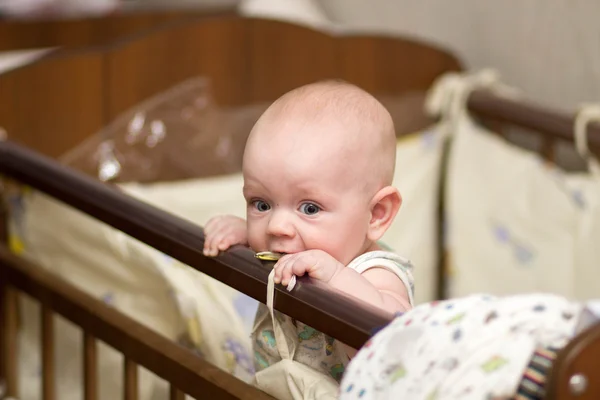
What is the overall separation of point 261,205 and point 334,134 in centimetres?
10

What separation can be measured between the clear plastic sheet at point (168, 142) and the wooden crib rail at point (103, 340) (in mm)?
222

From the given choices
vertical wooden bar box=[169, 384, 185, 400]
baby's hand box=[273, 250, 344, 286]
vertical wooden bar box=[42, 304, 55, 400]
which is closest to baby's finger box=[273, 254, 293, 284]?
baby's hand box=[273, 250, 344, 286]

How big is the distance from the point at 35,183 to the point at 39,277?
0.47ft

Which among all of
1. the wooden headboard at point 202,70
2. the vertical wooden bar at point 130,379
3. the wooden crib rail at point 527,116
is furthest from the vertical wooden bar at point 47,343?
the wooden crib rail at point 527,116

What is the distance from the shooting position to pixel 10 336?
1406 mm

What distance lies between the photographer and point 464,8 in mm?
1897

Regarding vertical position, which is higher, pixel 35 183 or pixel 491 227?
pixel 35 183

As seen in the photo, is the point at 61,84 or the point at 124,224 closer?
the point at 124,224

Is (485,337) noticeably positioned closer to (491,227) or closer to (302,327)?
(302,327)

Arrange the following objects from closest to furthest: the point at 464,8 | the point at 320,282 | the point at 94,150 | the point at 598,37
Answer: the point at 320,282
the point at 94,150
the point at 598,37
the point at 464,8

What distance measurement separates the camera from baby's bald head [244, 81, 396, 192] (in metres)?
0.87

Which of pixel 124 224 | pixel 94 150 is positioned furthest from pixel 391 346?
pixel 94 150

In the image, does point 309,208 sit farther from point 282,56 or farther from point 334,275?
point 282,56

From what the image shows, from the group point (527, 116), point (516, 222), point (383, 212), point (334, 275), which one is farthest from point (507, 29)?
point (334, 275)
